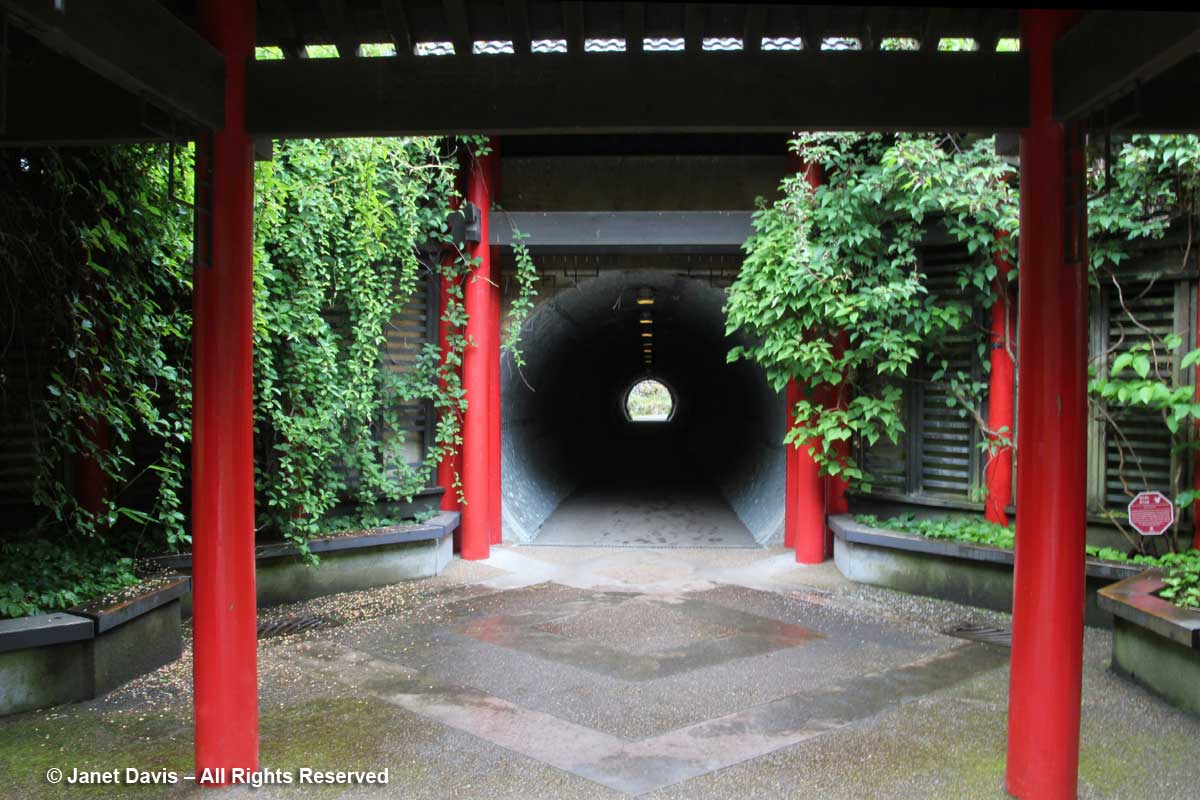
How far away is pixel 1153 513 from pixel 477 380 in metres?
6.43

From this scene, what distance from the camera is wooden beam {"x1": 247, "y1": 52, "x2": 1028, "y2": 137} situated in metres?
4.09

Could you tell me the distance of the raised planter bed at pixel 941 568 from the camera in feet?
23.0

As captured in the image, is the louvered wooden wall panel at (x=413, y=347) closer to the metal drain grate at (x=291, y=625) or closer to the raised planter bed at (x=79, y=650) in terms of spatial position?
the metal drain grate at (x=291, y=625)

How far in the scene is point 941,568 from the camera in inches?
314

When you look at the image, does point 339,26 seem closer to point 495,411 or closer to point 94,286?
point 94,286

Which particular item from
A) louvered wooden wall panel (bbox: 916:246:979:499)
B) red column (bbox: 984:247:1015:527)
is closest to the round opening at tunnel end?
louvered wooden wall panel (bbox: 916:246:979:499)

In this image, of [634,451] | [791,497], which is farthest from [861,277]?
[634,451]

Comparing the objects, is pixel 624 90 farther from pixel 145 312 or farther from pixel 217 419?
pixel 145 312

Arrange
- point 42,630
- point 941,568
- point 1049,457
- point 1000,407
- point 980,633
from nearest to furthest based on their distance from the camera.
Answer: point 1049,457
point 42,630
point 980,633
point 941,568
point 1000,407

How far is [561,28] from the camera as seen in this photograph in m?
4.40

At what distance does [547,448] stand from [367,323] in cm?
749

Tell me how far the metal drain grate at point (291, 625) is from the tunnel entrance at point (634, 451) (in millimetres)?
3688

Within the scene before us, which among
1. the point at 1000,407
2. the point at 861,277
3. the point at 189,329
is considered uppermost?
the point at 861,277

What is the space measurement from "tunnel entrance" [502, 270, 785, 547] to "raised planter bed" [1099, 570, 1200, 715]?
5113mm
